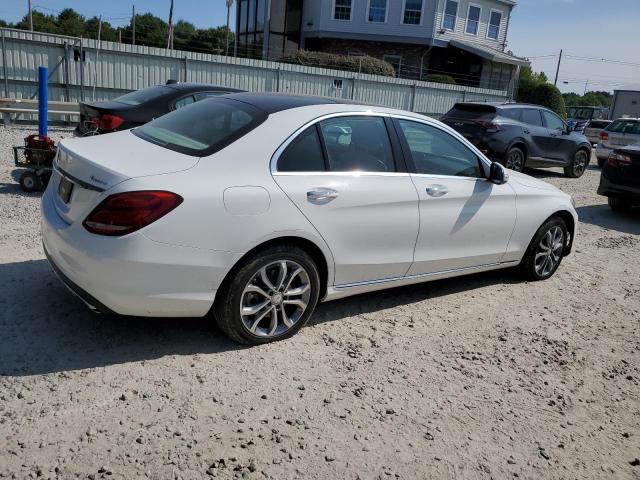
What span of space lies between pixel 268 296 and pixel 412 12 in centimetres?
3443

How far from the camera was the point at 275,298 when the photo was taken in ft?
12.2

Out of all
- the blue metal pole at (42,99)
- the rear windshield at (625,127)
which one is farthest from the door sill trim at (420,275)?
the rear windshield at (625,127)

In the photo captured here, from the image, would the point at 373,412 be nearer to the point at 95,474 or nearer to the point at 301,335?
the point at 301,335

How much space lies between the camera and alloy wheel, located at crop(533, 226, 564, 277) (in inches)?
223

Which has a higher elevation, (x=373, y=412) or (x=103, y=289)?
(x=103, y=289)

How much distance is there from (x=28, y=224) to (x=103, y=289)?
3356mm

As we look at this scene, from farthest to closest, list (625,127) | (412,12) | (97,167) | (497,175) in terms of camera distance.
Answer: (412,12)
(625,127)
(497,175)
(97,167)

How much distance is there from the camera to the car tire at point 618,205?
10211 mm

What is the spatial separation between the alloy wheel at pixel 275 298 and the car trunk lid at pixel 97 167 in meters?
0.85

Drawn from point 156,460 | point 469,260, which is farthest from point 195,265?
point 469,260

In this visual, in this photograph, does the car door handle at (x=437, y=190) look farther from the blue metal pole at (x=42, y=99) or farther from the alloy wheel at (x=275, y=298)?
the blue metal pole at (x=42, y=99)

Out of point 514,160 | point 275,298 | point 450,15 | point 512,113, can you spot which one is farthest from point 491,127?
point 450,15

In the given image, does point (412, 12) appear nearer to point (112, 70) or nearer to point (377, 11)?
point (377, 11)

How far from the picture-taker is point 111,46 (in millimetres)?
16047
